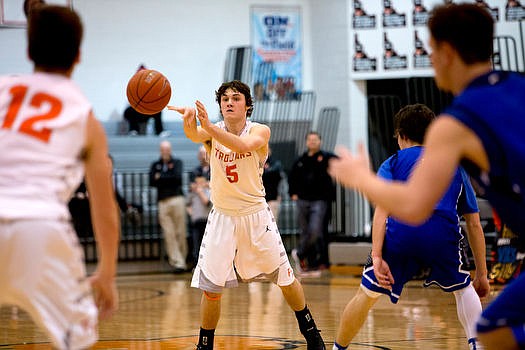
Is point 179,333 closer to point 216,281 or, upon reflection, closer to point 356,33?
point 216,281

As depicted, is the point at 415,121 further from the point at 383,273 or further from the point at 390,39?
the point at 390,39

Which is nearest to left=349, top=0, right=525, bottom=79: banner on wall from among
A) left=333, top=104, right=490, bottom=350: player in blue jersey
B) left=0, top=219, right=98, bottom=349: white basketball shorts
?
left=333, top=104, right=490, bottom=350: player in blue jersey

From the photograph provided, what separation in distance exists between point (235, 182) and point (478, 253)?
5.64 feet

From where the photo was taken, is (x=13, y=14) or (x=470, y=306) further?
(x=13, y=14)

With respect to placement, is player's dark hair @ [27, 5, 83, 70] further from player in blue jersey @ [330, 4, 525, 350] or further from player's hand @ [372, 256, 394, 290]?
player's hand @ [372, 256, 394, 290]

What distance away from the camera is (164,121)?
1675cm

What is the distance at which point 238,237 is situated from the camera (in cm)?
562

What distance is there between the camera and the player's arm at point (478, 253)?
4582mm

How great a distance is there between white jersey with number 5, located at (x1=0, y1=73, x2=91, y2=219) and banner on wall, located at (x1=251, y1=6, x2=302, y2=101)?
47.1ft

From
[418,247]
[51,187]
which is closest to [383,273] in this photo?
[418,247]

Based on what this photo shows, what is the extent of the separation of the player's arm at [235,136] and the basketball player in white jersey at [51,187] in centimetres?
222

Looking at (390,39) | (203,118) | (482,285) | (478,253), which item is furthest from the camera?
(390,39)

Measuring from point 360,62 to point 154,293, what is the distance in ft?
23.2

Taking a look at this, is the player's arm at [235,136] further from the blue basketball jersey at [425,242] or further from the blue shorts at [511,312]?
the blue shorts at [511,312]
